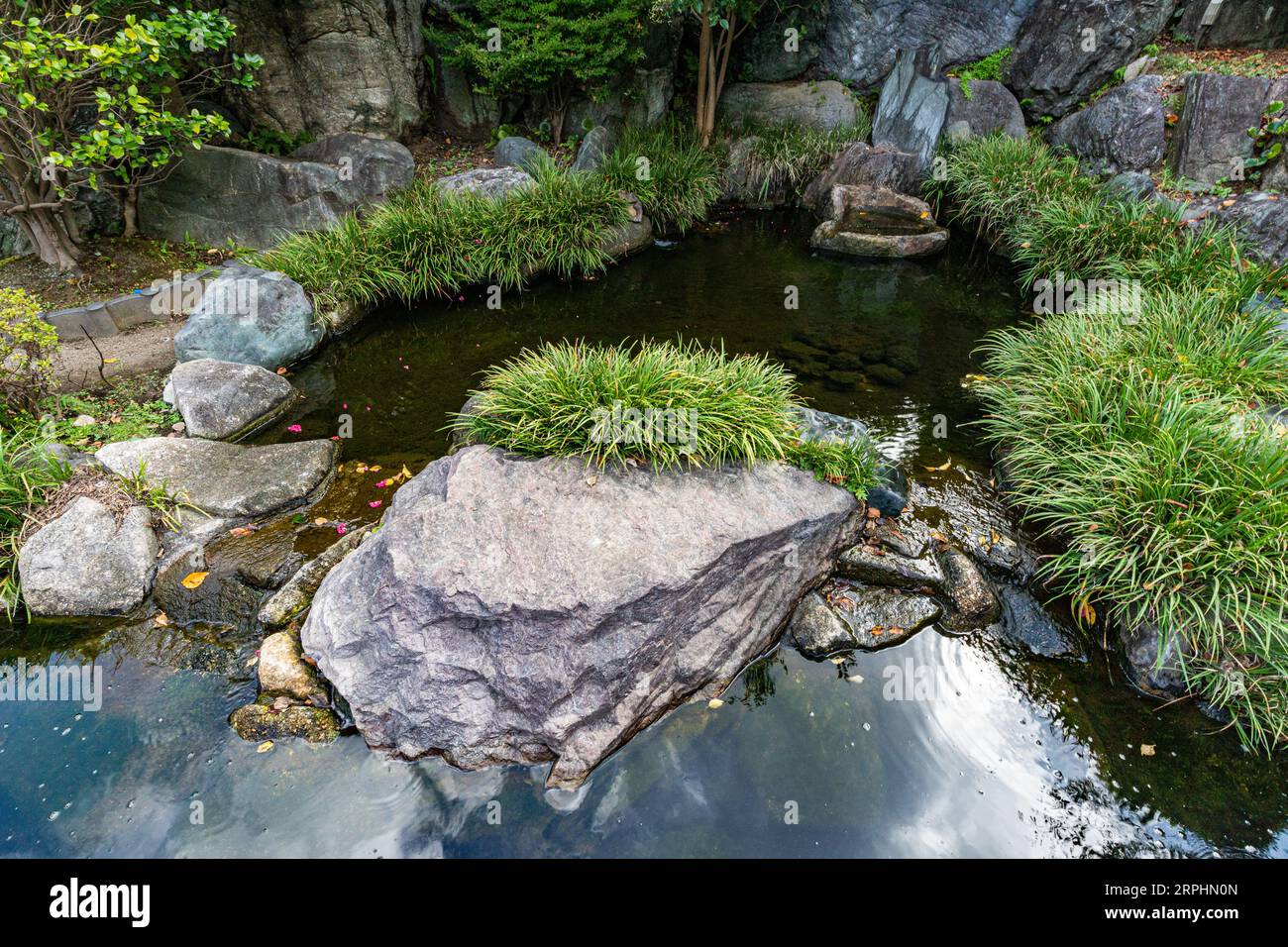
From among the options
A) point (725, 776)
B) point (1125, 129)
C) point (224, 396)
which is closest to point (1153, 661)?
point (725, 776)

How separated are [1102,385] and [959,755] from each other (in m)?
3.15

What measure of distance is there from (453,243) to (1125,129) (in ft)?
30.7

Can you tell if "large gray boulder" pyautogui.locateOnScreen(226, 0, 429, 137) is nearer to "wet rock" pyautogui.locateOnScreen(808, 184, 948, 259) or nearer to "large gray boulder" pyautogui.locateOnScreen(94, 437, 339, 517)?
"large gray boulder" pyautogui.locateOnScreen(94, 437, 339, 517)

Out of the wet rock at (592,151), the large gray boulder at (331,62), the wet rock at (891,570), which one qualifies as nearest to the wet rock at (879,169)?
the wet rock at (592,151)

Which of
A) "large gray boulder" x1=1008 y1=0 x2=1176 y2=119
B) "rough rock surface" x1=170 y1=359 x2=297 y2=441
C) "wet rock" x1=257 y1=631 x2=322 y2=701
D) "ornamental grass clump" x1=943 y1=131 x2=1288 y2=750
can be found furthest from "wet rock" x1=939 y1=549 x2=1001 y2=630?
"large gray boulder" x1=1008 y1=0 x2=1176 y2=119

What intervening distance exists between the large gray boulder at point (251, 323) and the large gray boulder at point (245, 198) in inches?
67.1

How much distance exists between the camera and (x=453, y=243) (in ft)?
27.2

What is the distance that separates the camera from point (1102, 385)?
5062mm

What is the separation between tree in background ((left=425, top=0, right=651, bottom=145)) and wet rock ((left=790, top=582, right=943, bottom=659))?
887 centimetres

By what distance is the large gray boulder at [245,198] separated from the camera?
27.6 ft

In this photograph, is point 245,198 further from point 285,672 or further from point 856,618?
point 856,618

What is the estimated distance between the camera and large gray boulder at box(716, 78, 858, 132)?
11.8m
